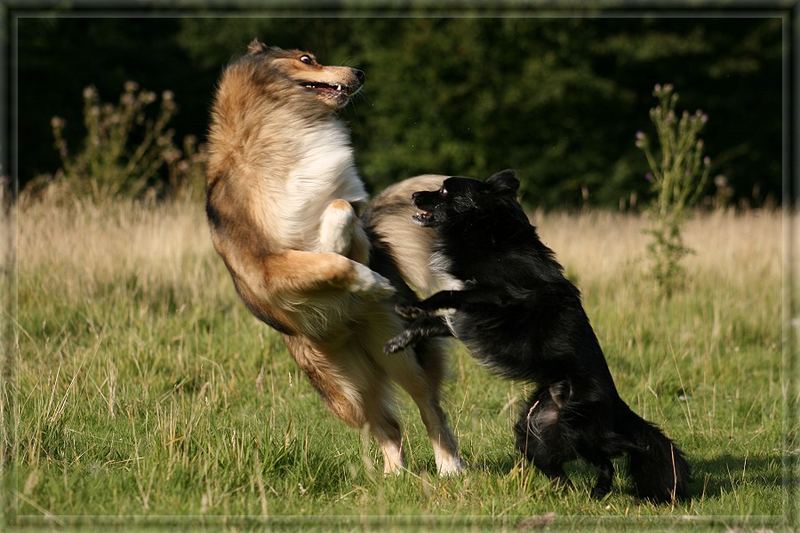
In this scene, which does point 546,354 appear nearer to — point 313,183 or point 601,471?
point 601,471

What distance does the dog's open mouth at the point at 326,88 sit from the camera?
5246 mm

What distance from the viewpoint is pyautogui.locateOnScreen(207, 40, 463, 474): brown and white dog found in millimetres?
4738

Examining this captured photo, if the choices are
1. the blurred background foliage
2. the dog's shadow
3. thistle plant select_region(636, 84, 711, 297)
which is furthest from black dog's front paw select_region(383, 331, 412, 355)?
the blurred background foliage

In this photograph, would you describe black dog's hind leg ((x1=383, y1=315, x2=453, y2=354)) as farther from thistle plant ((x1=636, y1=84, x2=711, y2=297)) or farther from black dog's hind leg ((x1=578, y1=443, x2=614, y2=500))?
thistle plant ((x1=636, y1=84, x2=711, y2=297))

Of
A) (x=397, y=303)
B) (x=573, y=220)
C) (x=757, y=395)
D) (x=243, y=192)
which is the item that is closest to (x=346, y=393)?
(x=397, y=303)

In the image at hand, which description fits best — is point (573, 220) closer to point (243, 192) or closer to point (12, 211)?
point (12, 211)

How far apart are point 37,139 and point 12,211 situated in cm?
1410

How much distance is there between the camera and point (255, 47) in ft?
17.8

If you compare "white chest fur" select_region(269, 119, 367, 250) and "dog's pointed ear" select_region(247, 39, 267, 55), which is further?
"dog's pointed ear" select_region(247, 39, 267, 55)

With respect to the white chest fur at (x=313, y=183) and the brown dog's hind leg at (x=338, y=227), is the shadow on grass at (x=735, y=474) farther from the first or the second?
the white chest fur at (x=313, y=183)

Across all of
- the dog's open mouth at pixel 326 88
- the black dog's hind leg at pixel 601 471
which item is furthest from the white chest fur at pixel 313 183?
the black dog's hind leg at pixel 601 471

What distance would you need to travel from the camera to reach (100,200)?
10805mm

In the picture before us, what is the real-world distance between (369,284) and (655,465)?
5.69 feet

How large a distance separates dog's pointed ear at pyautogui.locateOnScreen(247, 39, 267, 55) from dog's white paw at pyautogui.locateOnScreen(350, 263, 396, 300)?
1581 mm
